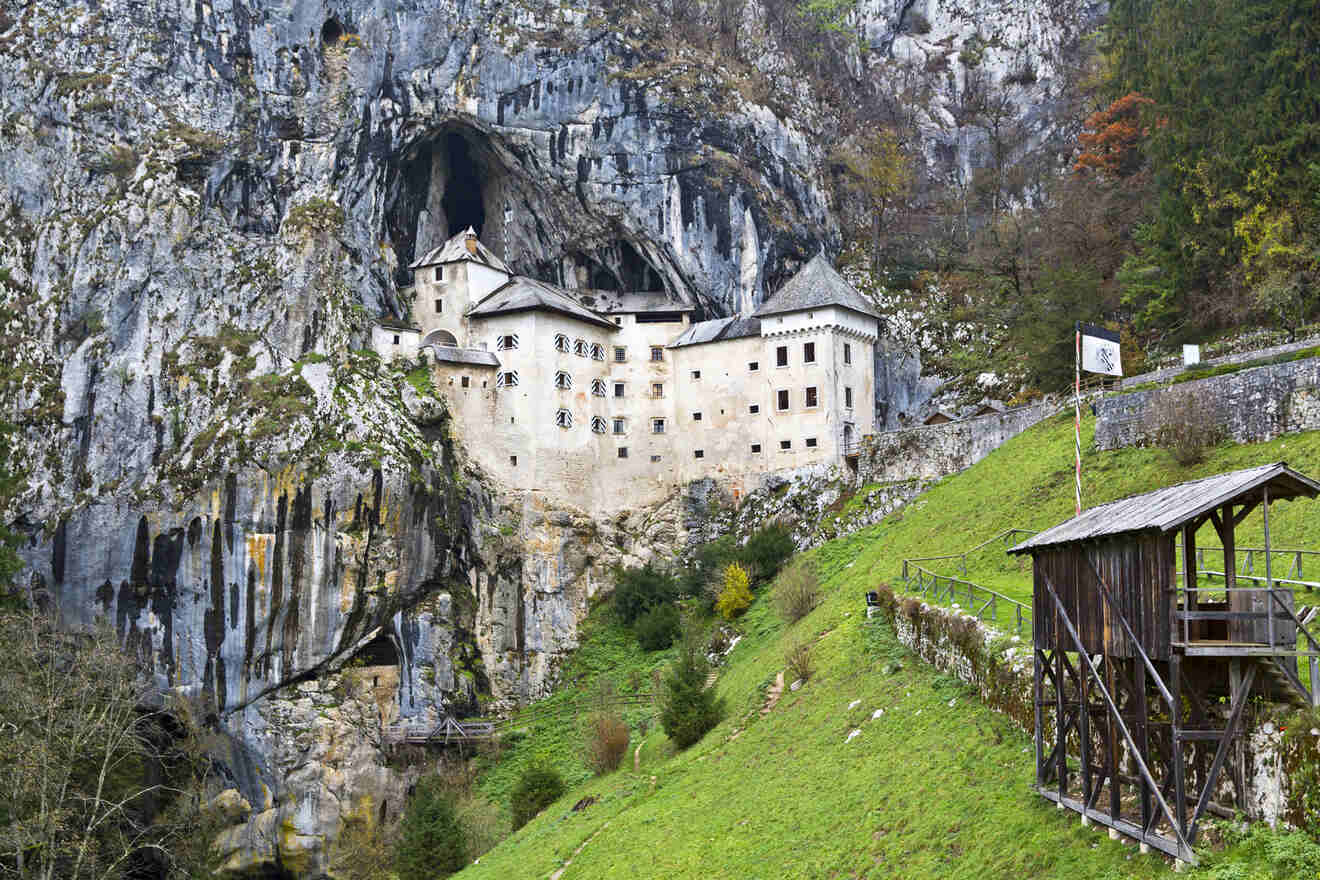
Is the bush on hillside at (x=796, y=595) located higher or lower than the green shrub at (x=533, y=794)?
higher

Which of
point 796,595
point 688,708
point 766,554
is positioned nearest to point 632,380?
point 766,554

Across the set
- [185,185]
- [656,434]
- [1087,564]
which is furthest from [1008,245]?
[1087,564]

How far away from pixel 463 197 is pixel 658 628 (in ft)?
96.5

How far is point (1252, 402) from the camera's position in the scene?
37094 mm

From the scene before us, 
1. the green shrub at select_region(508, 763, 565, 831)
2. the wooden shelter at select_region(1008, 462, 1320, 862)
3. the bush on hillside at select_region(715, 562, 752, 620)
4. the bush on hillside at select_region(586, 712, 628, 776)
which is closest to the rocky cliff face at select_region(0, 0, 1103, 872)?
the bush on hillside at select_region(715, 562, 752, 620)

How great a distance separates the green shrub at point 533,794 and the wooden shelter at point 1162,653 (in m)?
24.2

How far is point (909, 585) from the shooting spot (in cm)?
3506

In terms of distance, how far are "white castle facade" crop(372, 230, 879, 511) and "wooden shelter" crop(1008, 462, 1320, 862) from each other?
1531 inches

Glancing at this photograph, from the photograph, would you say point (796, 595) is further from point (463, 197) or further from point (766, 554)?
point (463, 197)

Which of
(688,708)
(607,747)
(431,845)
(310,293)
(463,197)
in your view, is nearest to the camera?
(688,708)

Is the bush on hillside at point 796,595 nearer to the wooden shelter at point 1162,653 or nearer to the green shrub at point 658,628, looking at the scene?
the green shrub at point 658,628

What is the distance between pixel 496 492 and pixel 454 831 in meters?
23.9

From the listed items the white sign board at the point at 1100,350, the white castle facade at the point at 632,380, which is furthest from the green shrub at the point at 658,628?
the white sign board at the point at 1100,350

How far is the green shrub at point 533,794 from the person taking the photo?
4075 cm
